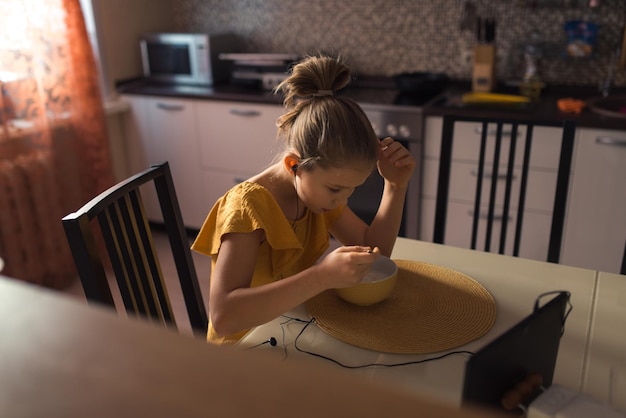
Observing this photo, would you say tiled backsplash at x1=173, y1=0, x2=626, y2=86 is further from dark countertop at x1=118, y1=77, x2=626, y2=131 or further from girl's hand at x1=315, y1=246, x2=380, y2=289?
girl's hand at x1=315, y1=246, x2=380, y2=289

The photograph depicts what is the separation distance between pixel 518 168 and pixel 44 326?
247 cm

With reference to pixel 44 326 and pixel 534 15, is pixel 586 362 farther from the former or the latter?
pixel 534 15

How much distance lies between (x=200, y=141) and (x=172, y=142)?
184 mm

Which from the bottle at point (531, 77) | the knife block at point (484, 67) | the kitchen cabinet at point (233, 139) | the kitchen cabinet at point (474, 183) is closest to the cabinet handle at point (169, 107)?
the kitchen cabinet at point (233, 139)

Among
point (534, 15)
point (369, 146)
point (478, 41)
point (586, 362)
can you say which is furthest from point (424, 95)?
point (586, 362)

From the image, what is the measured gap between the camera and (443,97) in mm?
2812

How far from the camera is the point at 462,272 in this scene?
55.4 inches

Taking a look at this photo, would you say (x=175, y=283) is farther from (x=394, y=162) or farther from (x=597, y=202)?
(x=597, y=202)

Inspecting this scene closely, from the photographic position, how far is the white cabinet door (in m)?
2.36

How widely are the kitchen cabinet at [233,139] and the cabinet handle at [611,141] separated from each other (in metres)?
1.44

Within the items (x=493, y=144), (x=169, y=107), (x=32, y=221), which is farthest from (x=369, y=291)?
(x=169, y=107)

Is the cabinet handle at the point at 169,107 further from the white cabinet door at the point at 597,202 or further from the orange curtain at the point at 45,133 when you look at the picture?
the white cabinet door at the point at 597,202

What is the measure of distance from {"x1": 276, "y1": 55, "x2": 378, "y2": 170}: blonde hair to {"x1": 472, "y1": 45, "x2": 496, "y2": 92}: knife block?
1715 millimetres

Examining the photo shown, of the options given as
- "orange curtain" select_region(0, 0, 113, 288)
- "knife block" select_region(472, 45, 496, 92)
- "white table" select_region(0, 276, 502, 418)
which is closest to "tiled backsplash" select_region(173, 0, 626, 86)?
"knife block" select_region(472, 45, 496, 92)
